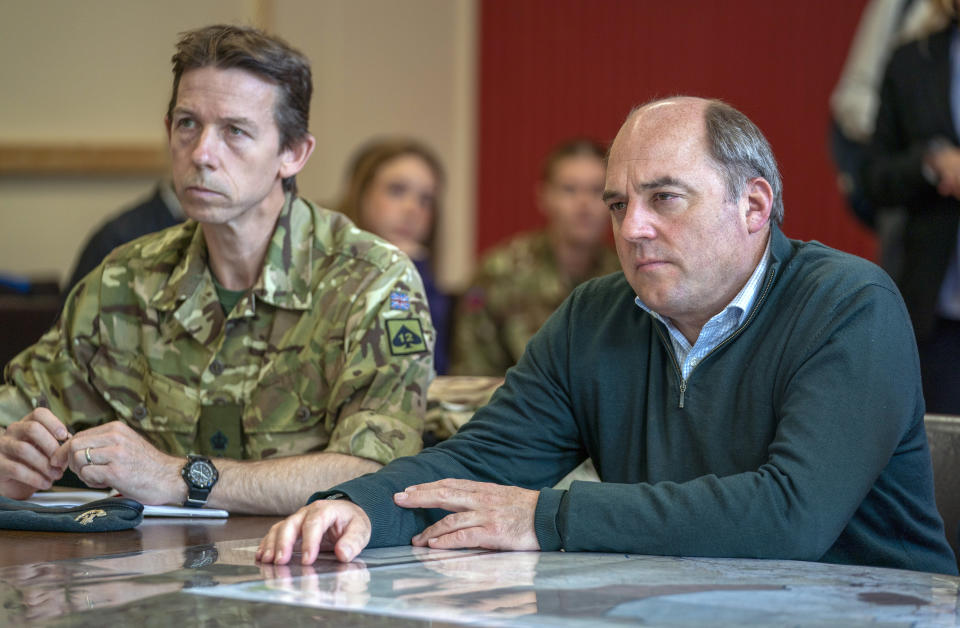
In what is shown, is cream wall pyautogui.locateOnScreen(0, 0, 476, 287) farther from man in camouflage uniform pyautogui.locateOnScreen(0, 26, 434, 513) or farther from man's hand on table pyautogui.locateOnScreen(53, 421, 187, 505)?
man's hand on table pyautogui.locateOnScreen(53, 421, 187, 505)

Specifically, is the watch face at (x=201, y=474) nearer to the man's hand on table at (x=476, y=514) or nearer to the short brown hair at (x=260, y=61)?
the man's hand on table at (x=476, y=514)

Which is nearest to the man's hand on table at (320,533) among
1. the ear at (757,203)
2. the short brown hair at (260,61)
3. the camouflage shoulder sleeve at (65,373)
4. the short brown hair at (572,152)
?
the ear at (757,203)

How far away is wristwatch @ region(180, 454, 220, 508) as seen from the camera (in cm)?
184

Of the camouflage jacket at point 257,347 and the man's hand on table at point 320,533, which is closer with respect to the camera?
the man's hand on table at point 320,533

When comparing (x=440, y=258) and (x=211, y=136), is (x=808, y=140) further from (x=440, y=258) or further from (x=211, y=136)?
(x=211, y=136)

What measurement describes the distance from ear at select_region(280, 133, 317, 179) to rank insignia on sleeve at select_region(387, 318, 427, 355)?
390 millimetres

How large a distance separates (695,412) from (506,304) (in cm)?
274

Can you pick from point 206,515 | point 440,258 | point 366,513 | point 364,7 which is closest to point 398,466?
point 366,513

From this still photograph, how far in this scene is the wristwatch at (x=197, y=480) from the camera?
184 cm

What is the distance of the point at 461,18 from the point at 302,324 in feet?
13.0

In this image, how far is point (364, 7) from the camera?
5672mm

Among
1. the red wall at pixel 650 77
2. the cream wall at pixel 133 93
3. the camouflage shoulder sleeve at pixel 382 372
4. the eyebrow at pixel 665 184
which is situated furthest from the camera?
the cream wall at pixel 133 93

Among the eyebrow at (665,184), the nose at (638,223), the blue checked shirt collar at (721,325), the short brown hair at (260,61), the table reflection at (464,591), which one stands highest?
the short brown hair at (260,61)

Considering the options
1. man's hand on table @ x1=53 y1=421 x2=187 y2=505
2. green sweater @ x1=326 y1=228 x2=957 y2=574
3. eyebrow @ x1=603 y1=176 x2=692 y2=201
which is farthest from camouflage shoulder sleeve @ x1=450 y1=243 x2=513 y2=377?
eyebrow @ x1=603 y1=176 x2=692 y2=201
